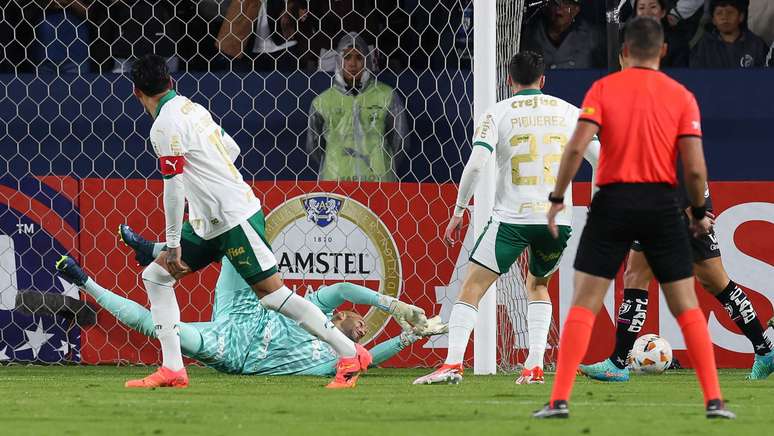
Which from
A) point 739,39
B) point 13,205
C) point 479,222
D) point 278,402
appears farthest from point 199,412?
point 739,39

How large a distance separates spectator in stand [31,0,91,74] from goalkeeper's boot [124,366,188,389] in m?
3.46

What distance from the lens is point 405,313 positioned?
8617 mm

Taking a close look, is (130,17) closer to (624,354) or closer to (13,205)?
(13,205)

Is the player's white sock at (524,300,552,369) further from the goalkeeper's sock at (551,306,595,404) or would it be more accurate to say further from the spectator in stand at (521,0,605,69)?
the spectator in stand at (521,0,605,69)

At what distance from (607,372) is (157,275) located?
2.65 meters

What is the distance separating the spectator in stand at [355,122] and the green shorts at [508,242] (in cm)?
231

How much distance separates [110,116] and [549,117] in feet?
12.6

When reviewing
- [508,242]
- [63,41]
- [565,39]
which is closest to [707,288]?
[508,242]

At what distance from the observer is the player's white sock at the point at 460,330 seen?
7691mm

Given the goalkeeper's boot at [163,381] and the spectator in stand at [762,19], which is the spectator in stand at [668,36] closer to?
the spectator in stand at [762,19]

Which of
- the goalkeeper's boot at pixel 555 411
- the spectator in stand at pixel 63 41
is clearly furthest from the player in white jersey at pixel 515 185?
the spectator in stand at pixel 63 41

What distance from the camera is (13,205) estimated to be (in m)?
9.55

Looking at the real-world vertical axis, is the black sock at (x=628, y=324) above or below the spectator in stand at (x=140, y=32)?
below

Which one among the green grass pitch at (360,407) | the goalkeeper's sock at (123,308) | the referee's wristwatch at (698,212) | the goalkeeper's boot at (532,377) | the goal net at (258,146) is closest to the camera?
Result: the green grass pitch at (360,407)
